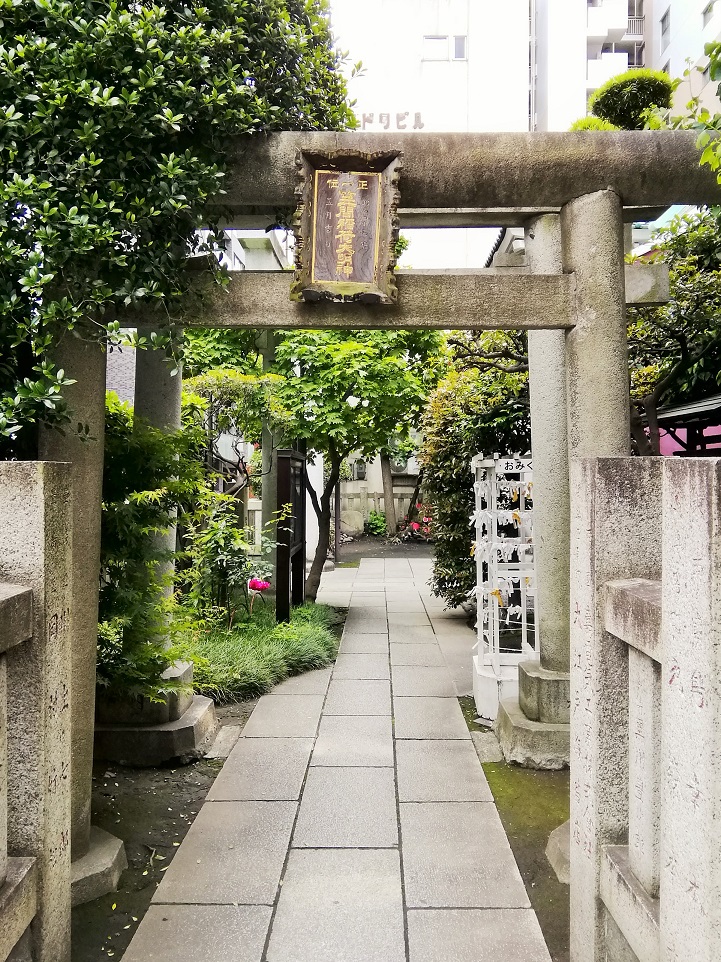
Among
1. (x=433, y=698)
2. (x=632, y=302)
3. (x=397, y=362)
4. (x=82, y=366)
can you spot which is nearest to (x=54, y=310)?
(x=82, y=366)

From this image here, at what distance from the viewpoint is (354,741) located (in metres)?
5.34

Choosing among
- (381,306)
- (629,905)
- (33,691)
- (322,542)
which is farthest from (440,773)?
(322,542)

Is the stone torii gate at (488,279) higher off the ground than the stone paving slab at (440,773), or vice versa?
the stone torii gate at (488,279)

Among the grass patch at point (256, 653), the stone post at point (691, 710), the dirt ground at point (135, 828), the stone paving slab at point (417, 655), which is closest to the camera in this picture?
the stone post at point (691, 710)

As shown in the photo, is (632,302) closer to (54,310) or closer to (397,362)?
(54,310)

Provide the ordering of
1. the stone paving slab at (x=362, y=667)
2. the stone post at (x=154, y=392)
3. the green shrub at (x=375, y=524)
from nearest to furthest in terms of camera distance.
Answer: the stone post at (x=154, y=392)
the stone paving slab at (x=362, y=667)
the green shrub at (x=375, y=524)

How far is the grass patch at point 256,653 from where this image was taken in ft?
20.4

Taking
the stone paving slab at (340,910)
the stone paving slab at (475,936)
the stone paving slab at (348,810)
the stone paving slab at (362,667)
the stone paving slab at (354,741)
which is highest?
the stone paving slab at (362,667)

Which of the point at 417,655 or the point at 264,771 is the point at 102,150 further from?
the point at 417,655

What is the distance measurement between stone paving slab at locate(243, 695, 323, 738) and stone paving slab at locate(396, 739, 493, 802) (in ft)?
2.63

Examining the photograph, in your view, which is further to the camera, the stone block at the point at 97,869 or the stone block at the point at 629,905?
the stone block at the point at 97,869

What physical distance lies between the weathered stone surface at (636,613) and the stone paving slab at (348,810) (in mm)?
2203

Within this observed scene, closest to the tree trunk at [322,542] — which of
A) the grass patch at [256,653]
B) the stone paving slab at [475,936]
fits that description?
the grass patch at [256,653]

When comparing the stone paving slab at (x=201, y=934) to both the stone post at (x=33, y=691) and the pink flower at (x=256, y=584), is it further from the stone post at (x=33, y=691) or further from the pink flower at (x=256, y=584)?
the pink flower at (x=256, y=584)
